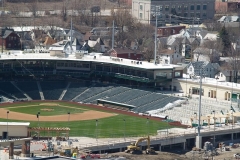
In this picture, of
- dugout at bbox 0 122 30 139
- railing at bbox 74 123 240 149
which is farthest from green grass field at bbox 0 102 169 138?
dugout at bbox 0 122 30 139

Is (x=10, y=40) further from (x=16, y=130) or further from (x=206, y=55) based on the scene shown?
(x=16, y=130)

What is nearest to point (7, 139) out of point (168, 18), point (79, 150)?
point (79, 150)

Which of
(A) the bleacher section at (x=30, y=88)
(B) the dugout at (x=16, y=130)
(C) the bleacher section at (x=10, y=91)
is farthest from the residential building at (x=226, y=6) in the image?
(B) the dugout at (x=16, y=130)

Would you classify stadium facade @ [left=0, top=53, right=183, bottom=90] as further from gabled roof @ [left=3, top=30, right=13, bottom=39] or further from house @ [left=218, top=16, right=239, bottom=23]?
house @ [left=218, top=16, right=239, bottom=23]

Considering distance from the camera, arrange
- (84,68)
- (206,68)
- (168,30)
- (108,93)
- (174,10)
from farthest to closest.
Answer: (174,10), (168,30), (206,68), (84,68), (108,93)

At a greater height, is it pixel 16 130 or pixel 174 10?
pixel 174 10

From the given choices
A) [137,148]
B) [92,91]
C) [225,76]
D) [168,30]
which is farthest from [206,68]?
[137,148]
